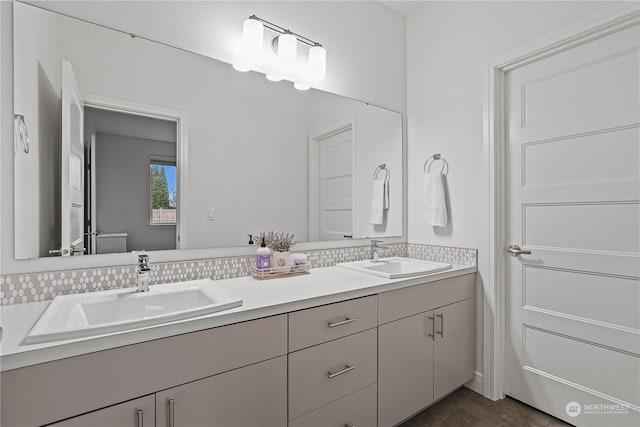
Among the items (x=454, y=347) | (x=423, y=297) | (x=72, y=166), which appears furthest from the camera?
(x=454, y=347)

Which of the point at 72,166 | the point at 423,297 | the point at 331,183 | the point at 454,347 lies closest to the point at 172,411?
the point at 72,166

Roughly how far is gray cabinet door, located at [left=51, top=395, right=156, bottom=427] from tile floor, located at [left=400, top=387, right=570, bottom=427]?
4.53ft

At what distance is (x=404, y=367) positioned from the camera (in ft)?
5.45

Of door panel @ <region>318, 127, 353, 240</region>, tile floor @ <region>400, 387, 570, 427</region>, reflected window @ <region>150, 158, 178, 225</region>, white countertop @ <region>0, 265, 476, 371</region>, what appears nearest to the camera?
white countertop @ <region>0, 265, 476, 371</region>

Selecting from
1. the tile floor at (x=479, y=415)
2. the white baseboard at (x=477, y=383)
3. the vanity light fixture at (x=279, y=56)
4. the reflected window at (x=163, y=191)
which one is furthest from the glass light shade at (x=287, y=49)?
the white baseboard at (x=477, y=383)

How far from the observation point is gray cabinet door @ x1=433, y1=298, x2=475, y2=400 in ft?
6.05

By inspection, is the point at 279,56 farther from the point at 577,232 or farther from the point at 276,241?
the point at 577,232

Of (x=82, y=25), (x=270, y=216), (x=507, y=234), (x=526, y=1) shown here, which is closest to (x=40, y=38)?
(x=82, y=25)

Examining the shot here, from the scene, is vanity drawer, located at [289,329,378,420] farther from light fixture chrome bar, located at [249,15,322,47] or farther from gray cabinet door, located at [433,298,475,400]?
light fixture chrome bar, located at [249,15,322,47]

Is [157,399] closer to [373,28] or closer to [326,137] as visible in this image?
[326,137]

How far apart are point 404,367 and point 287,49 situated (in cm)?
182

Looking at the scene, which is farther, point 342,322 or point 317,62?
point 317,62

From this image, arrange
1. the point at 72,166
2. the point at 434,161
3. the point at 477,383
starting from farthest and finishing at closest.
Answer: the point at 434,161
the point at 477,383
the point at 72,166
